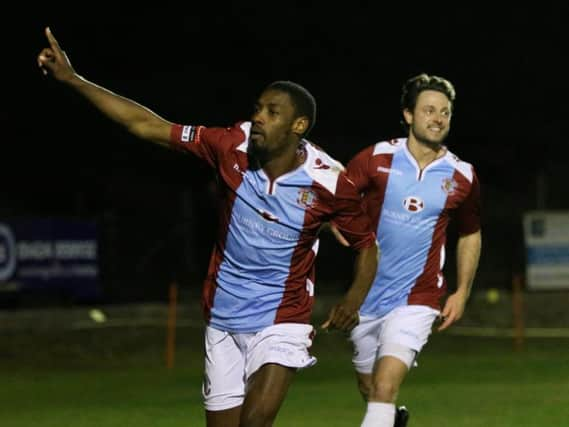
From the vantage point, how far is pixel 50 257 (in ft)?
81.1

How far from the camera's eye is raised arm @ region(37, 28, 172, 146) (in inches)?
277

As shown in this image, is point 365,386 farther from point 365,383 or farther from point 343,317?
point 343,317

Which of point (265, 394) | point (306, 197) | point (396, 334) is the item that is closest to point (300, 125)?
point (306, 197)

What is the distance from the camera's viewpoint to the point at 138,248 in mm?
30875

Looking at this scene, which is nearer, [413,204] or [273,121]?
[273,121]

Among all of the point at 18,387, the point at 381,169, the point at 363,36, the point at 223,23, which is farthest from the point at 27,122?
the point at 381,169

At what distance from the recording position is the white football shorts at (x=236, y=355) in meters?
7.36

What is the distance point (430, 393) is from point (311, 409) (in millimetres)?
2011

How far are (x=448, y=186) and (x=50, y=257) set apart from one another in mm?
16701

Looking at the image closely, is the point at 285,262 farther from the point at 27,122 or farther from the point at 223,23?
the point at 223,23

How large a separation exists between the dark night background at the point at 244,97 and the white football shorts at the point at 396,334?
21259 mm

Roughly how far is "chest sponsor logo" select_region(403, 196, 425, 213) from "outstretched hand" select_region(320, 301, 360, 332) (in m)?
1.55

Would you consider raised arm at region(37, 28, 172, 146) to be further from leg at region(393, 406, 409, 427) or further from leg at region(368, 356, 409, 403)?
leg at region(393, 406, 409, 427)

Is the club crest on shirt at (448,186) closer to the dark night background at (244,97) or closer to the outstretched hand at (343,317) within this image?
the outstretched hand at (343,317)
